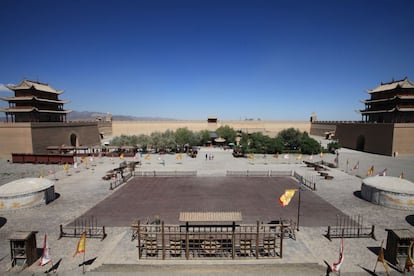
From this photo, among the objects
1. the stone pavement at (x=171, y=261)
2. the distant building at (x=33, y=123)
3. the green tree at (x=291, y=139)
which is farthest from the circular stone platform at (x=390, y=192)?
the distant building at (x=33, y=123)

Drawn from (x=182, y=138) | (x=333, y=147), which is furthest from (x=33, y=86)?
(x=333, y=147)

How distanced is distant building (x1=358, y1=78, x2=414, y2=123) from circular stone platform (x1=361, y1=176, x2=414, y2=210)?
91.9ft

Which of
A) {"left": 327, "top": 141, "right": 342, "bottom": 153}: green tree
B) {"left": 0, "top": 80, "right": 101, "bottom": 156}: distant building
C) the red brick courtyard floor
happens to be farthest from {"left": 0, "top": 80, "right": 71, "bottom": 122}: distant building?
{"left": 327, "top": 141, "right": 342, "bottom": 153}: green tree

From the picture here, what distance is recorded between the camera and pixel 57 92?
42750 millimetres

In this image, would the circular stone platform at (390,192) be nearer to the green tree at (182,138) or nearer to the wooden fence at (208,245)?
the wooden fence at (208,245)

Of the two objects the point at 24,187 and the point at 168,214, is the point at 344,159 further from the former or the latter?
the point at 24,187

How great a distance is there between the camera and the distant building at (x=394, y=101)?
123ft

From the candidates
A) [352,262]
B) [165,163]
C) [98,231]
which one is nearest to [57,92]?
[165,163]

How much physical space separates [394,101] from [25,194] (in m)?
51.2

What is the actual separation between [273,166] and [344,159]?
45.9 feet

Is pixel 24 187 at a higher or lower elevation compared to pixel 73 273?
higher

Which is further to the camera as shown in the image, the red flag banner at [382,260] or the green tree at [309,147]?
the green tree at [309,147]

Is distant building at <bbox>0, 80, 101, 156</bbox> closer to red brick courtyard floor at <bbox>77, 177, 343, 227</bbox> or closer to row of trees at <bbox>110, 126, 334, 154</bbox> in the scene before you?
row of trees at <bbox>110, 126, 334, 154</bbox>

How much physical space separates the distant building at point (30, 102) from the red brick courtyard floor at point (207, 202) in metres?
28.4
